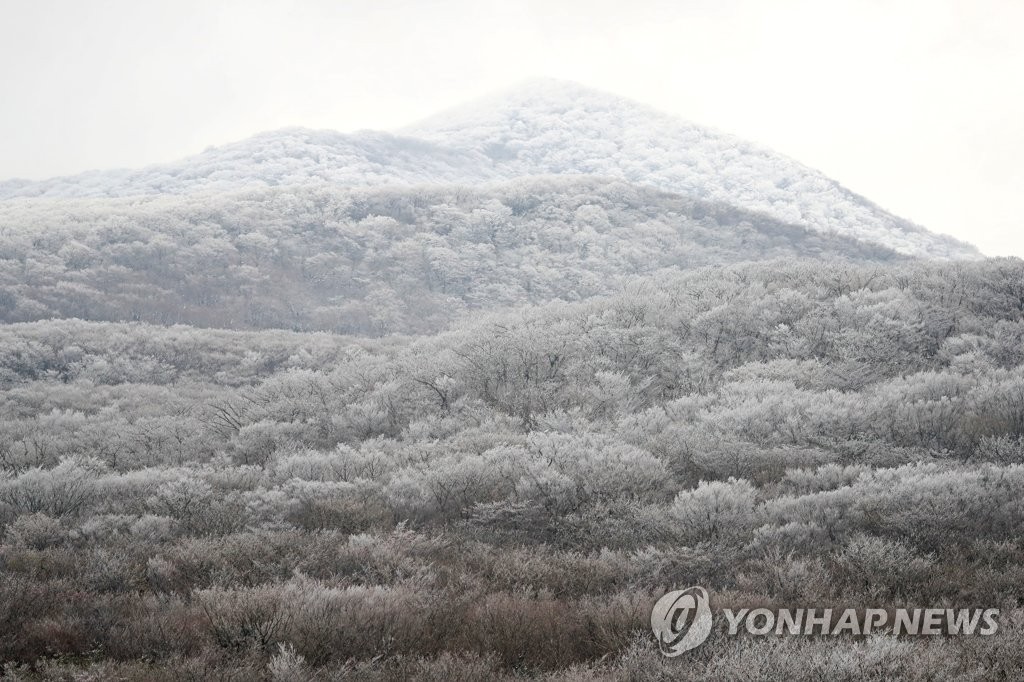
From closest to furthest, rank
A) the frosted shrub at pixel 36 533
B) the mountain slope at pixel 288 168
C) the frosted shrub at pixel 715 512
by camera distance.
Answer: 1. the frosted shrub at pixel 715 512
2. the frosted shrub at pixel 36 533
3. the mountain slope at pixel 288 168

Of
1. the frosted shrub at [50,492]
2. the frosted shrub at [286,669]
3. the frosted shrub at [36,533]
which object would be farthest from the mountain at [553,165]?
the frosted shrub at [286,669]

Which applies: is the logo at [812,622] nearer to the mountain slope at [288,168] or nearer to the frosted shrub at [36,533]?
the frosted shrub at [36,533]

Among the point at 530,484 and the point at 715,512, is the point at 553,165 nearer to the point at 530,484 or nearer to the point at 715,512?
the point at 530,484

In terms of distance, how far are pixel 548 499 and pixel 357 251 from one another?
34608 millimetres

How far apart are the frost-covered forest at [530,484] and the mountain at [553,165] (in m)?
38.2

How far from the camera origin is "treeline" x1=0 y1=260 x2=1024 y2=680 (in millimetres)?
4414

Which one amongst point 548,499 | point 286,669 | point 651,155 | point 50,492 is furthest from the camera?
point 651,155

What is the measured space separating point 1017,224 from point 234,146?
106164 mm

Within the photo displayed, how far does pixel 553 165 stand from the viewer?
80.6 m

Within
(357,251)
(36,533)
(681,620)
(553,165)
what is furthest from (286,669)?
(553,165)

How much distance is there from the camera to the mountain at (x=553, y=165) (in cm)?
6266

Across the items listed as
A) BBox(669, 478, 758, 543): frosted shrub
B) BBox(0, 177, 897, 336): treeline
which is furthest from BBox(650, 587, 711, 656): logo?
BBox(0, 177, 897, 336): treeline

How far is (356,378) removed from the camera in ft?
56.1

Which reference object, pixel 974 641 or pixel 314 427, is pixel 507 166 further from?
pixel 974 641
